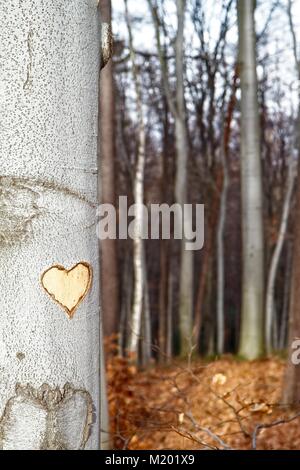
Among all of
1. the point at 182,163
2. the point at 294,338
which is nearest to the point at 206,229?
the point at 182,163

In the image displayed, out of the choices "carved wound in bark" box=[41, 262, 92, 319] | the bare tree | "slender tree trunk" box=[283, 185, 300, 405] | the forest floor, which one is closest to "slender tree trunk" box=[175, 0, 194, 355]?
the bare tree

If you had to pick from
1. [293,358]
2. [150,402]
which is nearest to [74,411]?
[293,358]

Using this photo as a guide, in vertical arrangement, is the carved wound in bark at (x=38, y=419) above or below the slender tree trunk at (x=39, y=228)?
below

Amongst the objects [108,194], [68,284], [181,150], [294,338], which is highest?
[181,150]

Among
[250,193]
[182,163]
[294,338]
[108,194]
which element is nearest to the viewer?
[294,338]

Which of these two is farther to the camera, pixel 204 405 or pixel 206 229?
pixel 206 229

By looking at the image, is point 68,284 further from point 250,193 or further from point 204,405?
point 250,193

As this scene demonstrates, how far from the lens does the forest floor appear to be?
14.8 ft

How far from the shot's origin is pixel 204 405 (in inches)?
253

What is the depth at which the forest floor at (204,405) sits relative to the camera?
4520 mm

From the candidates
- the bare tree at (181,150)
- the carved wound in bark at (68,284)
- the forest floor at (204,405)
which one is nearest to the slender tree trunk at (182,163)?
the bare tree at (181,150)

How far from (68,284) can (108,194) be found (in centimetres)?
657

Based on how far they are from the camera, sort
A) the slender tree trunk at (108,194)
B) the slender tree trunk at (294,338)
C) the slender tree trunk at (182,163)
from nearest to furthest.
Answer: the slender tree trunk at (294,338)
the slender tree trunk at (108,194)
the slender tree trunk at (182,163)

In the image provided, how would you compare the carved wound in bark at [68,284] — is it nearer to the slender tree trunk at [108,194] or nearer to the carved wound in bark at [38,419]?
the carved wound in bark at [38,419]
